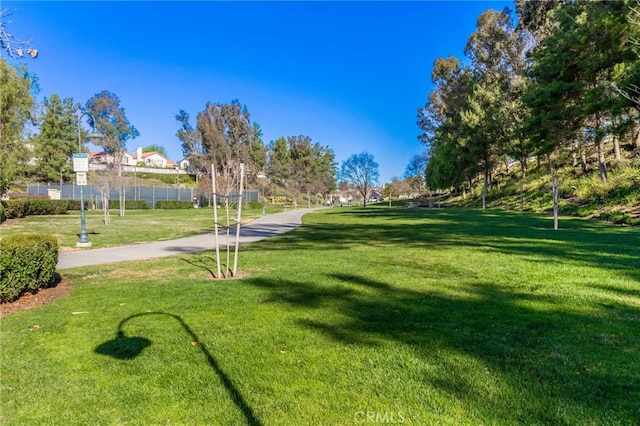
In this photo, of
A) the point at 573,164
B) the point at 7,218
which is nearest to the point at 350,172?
the point at 573,164

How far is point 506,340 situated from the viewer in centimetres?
344

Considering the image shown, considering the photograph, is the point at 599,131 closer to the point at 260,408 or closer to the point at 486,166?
the point at 486,166

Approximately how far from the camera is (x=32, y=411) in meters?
2.56

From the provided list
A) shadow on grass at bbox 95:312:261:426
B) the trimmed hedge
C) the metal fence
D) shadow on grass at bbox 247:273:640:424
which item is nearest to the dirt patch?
shadow on grass at bbox 95:312:261:426

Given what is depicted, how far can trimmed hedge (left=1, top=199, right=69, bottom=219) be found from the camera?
71.0ft

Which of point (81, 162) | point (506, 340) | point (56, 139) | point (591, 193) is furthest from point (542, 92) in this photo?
point (56, 139)

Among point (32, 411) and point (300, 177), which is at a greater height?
point (300, 177)

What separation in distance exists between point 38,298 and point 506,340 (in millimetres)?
6447

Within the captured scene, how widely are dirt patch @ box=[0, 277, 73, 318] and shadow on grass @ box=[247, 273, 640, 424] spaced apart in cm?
335

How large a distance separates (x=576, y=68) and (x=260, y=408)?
24.8 m

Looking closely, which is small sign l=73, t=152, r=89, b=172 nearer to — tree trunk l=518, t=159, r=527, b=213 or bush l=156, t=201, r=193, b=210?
tree trunk l=518, t=159, r=527, b=213

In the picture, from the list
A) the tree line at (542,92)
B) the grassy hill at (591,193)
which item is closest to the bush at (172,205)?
the tree line at (542,92)

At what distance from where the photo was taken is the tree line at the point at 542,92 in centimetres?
1667

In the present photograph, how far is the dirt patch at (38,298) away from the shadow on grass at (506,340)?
3.35 meters
